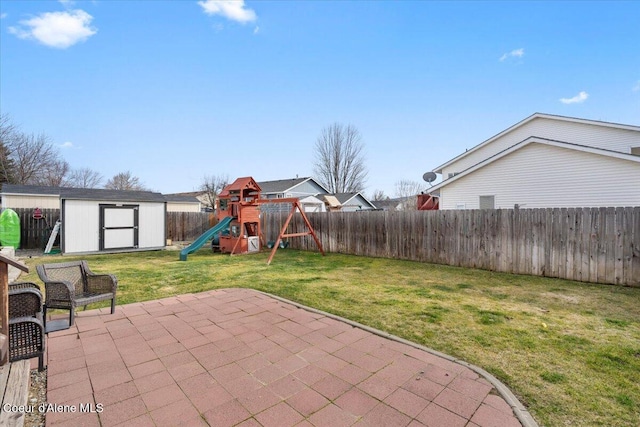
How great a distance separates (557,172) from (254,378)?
44.5 ft

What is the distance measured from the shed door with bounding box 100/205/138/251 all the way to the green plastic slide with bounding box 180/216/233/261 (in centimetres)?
365

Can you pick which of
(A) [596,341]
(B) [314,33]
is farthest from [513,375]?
(B) [314,33]

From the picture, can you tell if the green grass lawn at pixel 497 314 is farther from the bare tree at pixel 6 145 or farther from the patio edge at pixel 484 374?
the bare tree at pixel 6 145

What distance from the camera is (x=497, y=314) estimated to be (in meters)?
4.50

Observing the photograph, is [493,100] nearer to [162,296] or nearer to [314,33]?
[314,33]

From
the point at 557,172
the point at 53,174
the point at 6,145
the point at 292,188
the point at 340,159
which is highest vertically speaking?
the point at 340,159

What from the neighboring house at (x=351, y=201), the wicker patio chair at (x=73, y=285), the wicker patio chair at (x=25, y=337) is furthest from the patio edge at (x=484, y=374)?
the neighboring house at (x=351, y=201)

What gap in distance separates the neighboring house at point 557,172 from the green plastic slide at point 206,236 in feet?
33.1

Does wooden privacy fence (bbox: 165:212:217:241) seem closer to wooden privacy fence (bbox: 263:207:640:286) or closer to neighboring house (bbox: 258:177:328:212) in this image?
neighboring house (bbox: 258:177:328:212)

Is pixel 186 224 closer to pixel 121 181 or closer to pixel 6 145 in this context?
pixel 6 145

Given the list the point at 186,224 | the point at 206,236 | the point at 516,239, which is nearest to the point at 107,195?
the point at 206,236

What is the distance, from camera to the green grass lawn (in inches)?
97.1

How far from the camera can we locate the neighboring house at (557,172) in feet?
33.9

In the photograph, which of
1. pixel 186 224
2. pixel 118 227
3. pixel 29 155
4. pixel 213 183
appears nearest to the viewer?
pixel 118 227
